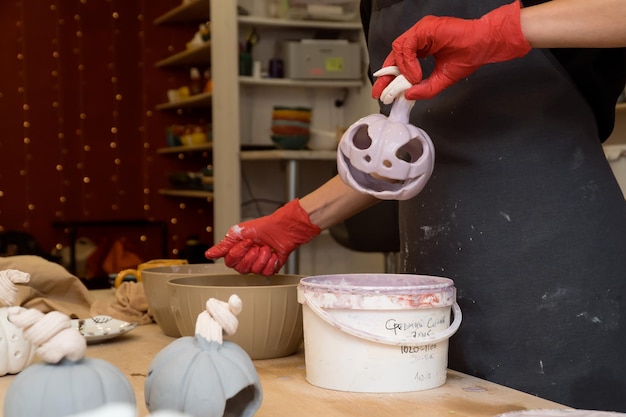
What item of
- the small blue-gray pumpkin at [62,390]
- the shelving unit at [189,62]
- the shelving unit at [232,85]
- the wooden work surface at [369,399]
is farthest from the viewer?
the shelving unit at [189,62]

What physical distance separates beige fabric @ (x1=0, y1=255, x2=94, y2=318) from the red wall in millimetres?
4290

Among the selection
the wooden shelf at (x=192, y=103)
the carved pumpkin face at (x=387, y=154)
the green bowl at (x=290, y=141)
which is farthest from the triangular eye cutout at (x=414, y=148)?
the wooden shelf at (x=192, y=103)

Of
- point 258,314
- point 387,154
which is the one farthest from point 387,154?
point 258,314

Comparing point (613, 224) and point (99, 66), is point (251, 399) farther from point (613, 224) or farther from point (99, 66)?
point (99, 66)

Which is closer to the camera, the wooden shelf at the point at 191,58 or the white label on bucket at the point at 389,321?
the white label on bucket at the point at 389,321

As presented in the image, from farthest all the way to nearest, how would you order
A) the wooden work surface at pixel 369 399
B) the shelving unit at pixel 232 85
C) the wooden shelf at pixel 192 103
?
the wooden shelf at pixel 192 103 < the shelving unit at pixel 232 85 < the wooden work surface at pixel 369 399

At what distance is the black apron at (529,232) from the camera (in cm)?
111

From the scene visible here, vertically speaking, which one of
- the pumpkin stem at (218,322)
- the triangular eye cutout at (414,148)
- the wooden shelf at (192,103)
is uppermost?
the wooden shelf at (192,103)

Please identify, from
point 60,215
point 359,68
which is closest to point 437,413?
point 359,68

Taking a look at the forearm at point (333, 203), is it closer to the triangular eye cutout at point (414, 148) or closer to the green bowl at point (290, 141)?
the triangular eye cutout at point (414, 148)

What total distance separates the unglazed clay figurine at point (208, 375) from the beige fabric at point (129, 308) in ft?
2.41

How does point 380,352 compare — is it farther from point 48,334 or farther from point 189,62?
point 189,62

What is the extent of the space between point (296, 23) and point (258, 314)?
3.08 meters

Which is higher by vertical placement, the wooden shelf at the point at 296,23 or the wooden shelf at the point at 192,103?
the wooden shelf at the point at 296,23
